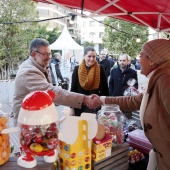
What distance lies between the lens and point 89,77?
2623mm

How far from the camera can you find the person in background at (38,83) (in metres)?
1.59

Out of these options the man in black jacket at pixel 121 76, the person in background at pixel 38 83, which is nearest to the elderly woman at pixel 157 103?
the person in background at pixel 38 83

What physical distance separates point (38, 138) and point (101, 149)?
0.33 m

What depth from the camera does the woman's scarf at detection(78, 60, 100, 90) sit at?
2652 mm

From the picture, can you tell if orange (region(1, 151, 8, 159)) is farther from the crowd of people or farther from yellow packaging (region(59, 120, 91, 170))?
the crowd of people

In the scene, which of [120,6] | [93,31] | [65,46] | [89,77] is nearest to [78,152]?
[89,77]

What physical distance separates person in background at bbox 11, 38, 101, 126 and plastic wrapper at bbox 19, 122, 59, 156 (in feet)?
2.46

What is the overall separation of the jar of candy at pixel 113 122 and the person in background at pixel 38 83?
396 millimetres

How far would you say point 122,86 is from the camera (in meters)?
3.60

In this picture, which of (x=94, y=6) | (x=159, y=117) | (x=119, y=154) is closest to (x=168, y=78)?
(x=159, y=117)

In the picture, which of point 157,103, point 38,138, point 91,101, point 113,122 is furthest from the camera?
point 91,101

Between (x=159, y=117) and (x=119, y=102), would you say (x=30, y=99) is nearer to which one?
(x=159, y=117)

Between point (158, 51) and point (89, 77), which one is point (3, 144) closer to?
point (158, 51)

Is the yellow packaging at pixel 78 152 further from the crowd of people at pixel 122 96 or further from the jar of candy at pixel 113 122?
the crowd of people at pixel 122 96
